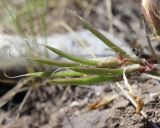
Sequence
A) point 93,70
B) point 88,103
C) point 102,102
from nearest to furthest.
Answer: point 93,70 < point 102,102 < point 88,103

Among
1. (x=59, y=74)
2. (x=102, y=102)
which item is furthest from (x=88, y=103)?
(x=59, y=74)

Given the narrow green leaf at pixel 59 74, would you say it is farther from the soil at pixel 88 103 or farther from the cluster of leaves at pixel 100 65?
the soil at pixel 88 103

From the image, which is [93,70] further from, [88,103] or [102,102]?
[88,103]

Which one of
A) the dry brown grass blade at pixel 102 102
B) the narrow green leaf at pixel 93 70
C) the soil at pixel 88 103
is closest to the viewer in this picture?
the narrow green leaf at pixel 93 70

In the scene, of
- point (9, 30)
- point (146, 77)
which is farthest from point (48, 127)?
point (9, 30)

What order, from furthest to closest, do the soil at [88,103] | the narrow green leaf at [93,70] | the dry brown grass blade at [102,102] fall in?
the dry brown grass blade at [102,102] → the soil at [88,103] → the narrow green leaf at [93,70]

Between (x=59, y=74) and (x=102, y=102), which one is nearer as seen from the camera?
(x=59, y=74)

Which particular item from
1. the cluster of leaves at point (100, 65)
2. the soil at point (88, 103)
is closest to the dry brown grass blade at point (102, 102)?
the soil at point (88, 103)

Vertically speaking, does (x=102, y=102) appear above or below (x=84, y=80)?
below

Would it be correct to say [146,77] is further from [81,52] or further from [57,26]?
[57,26]
